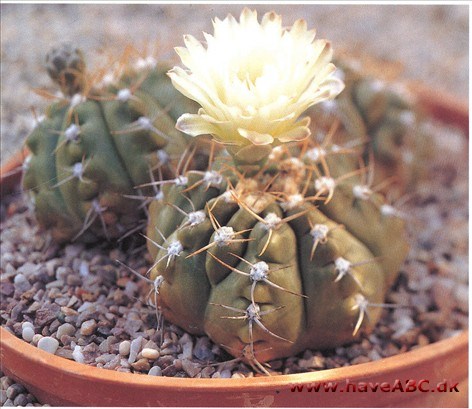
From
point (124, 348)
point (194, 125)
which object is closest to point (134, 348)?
point (124, 348)

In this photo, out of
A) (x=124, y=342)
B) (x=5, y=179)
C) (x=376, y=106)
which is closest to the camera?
(x=124, y=342)

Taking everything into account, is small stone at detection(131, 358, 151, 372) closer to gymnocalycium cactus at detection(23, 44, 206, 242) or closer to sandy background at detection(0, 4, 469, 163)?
gymnocalycium cactus at detection(23, 44, 206, 242)

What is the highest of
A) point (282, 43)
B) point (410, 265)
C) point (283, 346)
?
point (282, 43)

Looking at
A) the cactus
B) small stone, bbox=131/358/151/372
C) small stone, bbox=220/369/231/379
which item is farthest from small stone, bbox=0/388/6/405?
the cactus

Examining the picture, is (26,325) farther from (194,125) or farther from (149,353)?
(194,125)

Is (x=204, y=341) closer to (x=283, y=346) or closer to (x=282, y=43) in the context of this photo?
(x=283, y=346)

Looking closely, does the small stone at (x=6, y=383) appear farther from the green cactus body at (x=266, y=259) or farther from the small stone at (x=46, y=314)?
the green cactus body at (x=266, y=259)

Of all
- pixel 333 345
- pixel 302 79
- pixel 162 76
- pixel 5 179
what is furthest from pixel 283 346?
pixel 5 179
